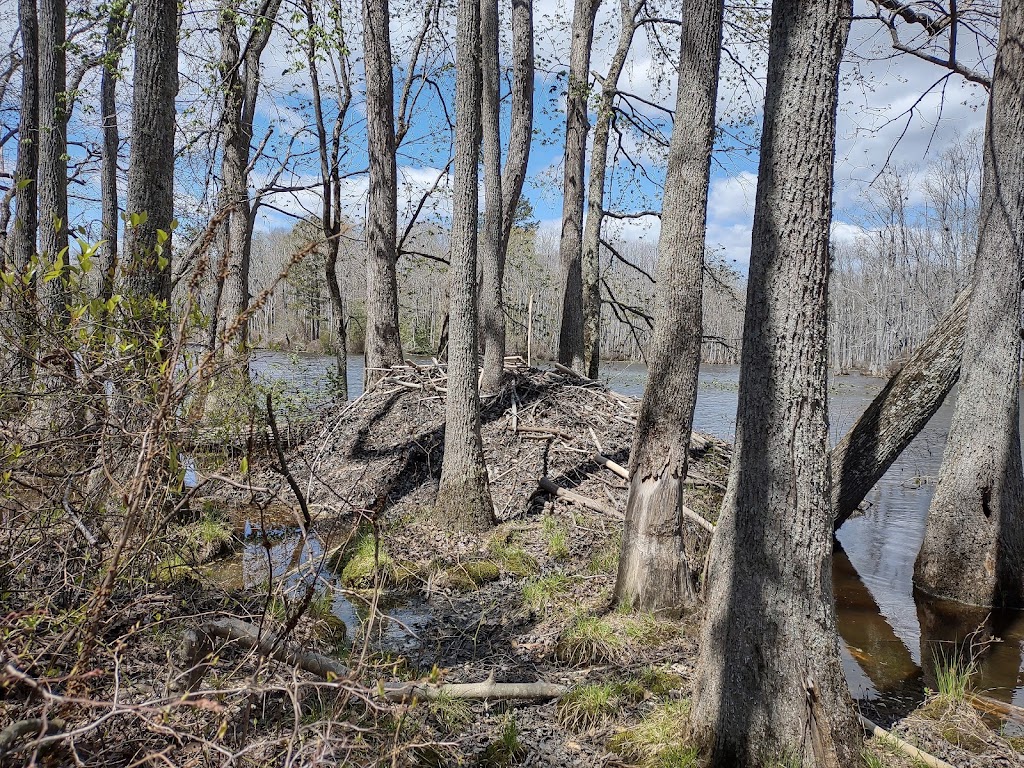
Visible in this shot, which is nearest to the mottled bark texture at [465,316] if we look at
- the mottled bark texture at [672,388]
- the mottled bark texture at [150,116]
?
the mottled bark texture at [672,388]

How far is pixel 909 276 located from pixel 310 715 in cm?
5910

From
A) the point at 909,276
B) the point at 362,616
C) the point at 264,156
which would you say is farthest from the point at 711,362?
the point at 362,616

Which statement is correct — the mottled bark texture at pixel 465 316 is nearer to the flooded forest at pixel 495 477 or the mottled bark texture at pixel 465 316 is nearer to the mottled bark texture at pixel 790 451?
the flooded forest at pixel 495 477

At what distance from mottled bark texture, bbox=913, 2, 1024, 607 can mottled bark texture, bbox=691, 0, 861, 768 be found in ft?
16.0

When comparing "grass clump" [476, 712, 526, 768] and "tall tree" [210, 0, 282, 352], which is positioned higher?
"tall tree" [210, 0, 282, 352]

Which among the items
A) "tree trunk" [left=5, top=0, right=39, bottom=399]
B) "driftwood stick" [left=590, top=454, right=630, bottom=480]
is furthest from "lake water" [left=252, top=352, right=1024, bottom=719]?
"tree trunk" [left=5, top=0, right=39, bottom=399]

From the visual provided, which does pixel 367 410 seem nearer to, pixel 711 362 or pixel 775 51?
pixel 775 51

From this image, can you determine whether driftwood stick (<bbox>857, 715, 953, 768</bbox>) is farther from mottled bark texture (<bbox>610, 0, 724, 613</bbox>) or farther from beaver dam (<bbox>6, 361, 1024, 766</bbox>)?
mottled bark texture (<bbox>610, 0, 724, 613</bbox>)

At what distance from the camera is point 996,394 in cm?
694

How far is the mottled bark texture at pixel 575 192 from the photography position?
1326 cm

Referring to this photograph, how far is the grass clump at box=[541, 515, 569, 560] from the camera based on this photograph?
7.25 meters

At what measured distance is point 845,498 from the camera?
309 inches

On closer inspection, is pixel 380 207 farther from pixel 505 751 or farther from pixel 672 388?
pixel 505 751

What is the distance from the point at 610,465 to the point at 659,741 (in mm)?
4990
